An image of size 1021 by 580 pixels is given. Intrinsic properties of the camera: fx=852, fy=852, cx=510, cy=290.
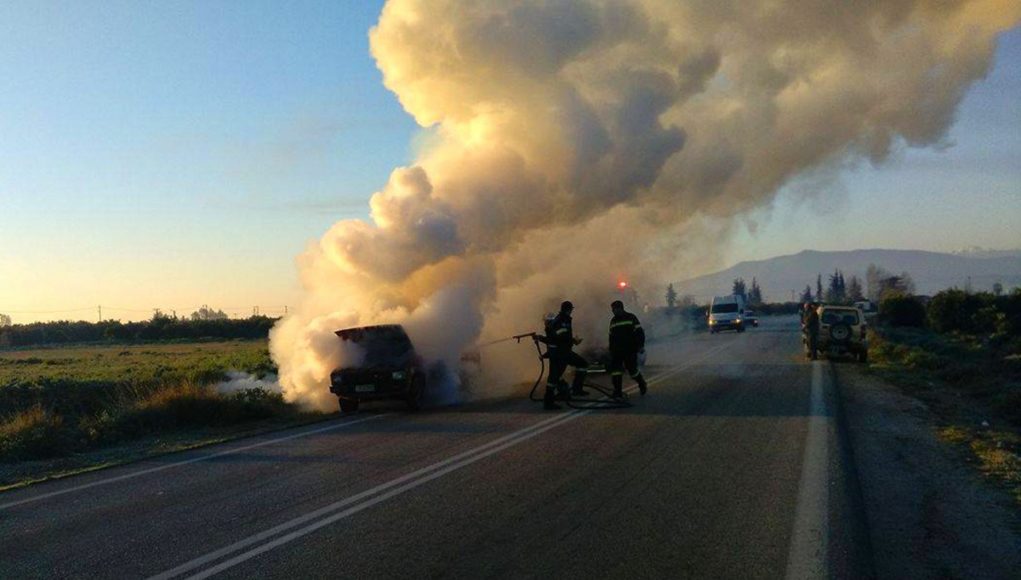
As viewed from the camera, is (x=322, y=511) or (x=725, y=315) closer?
(x=322, y=511)

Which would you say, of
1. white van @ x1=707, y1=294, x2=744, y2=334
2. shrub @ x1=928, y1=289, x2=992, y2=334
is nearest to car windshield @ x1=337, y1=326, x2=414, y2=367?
shrub @ x1=928, y1=289, x2=992, y2=334

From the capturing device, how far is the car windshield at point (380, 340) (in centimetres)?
1698

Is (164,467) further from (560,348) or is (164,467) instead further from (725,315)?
(725,315)

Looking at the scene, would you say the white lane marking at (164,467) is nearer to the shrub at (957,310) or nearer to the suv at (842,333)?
the suv at (842,333)

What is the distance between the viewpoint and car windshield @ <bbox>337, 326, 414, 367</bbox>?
55.7ft

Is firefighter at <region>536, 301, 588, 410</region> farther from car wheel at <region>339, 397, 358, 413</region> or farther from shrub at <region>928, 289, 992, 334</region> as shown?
shrub at <region>928, 289, 992, 334</region>

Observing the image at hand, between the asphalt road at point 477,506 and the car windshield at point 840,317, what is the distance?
1394 cm

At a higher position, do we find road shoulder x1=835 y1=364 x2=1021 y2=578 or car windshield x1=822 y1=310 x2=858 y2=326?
car windshield x1=822 y1=310 x2=858 y2=326

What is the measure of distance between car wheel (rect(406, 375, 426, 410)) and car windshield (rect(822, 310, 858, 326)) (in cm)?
1468

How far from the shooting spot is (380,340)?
1719cm

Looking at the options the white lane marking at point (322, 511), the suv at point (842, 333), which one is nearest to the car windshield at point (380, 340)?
the white lane marking at point (322, 511)

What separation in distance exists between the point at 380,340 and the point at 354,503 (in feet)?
31.3

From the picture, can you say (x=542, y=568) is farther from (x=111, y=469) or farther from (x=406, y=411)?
(x=406, y=411)

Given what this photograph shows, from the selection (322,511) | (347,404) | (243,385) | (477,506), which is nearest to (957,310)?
(347,404)
